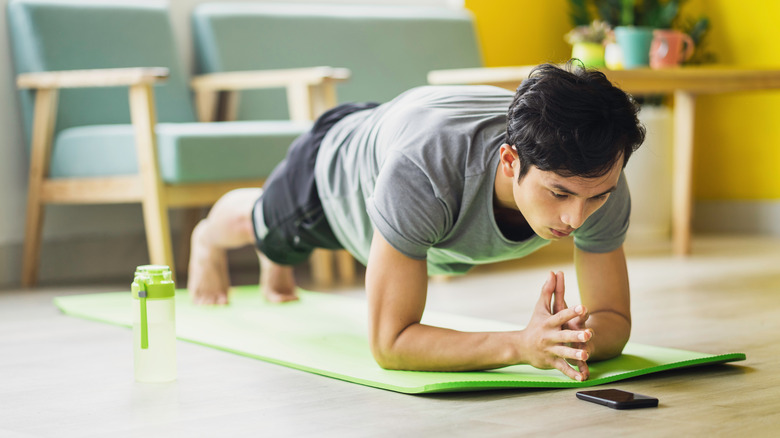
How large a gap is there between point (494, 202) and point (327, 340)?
528mm

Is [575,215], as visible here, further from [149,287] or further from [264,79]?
[264,79]

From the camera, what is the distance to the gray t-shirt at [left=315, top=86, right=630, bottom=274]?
1.56 meters

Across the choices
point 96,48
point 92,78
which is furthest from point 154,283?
point 96,48

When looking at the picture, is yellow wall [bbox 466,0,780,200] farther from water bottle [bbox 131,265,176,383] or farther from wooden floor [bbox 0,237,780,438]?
water bottle [bbox 131,265,176,383]

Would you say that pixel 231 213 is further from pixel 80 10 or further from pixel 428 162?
pixel 80 10

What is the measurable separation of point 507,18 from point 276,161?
1985mm

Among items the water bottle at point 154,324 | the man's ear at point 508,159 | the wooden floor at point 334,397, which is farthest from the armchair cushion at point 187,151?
the man's ear at point 508,159

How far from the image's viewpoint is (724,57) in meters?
4.69

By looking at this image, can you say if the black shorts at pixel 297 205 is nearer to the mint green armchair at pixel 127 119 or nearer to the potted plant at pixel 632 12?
the mint green armchair at pixel 127 119

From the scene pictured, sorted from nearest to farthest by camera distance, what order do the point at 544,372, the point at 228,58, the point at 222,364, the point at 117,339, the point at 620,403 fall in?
the point at 620,403, the point at 544,372, the point at 222,364, the point at 117,339, the point at 228,58

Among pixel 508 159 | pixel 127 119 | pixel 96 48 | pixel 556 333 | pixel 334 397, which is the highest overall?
pixel 96 48

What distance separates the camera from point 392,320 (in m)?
1.55

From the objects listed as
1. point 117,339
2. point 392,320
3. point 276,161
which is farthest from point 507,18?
point 392,320

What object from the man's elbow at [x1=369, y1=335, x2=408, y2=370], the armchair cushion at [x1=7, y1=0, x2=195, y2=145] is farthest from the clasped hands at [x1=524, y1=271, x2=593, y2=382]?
the armchair cushion at [x1=7, y1=0, x2=195, y2=145]
